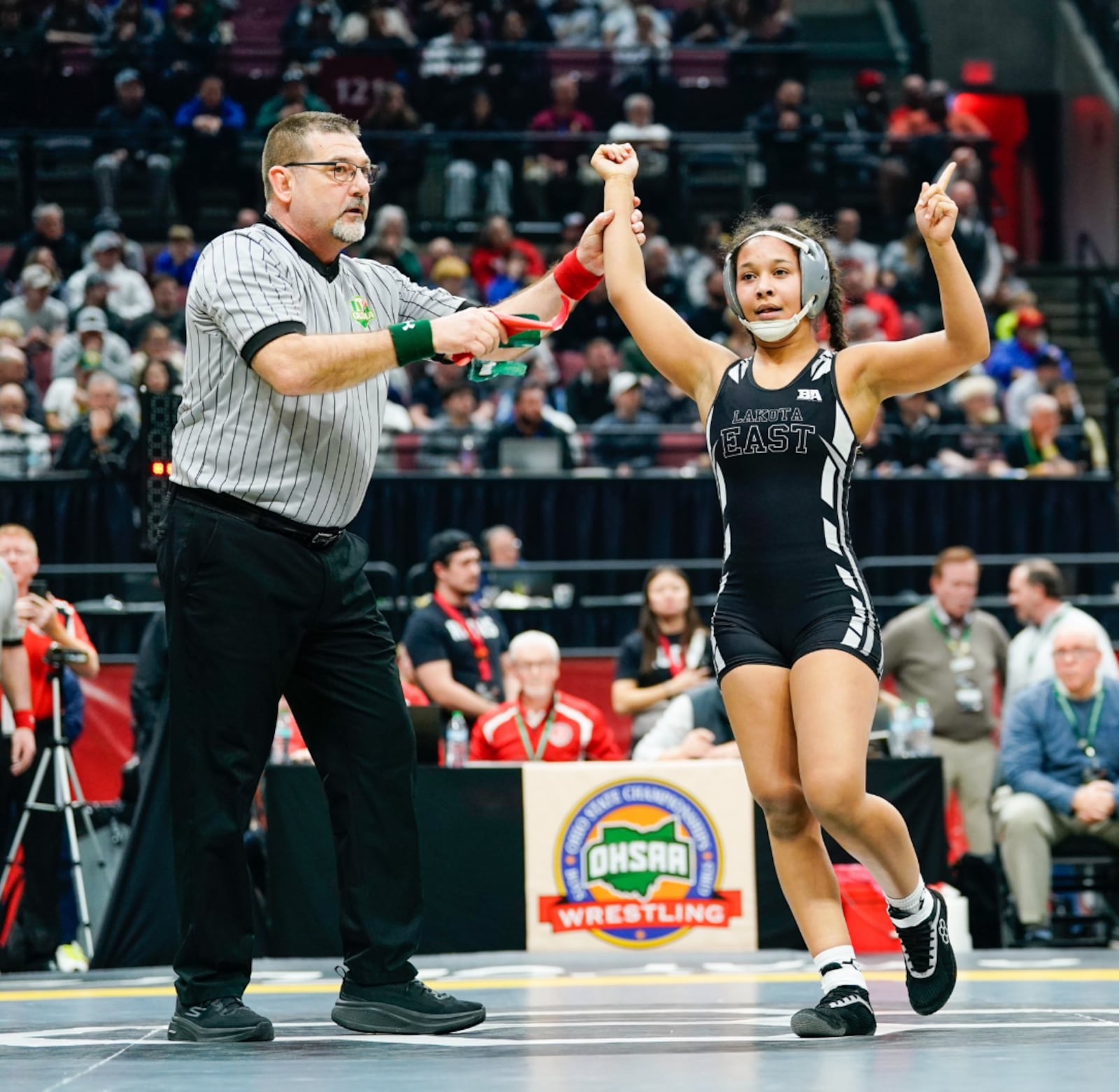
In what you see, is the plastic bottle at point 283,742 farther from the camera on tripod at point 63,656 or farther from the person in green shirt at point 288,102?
the person in green shirt at point 288,102

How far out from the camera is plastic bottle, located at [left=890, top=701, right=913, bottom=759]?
8039 mm

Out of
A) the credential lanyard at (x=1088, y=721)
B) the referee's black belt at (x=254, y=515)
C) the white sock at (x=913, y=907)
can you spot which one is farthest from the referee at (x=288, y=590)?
the credential lanyard at (x=1088, y=721)

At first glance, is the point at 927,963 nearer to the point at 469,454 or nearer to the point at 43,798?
the point at 43,798

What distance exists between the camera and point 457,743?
813 centimetres

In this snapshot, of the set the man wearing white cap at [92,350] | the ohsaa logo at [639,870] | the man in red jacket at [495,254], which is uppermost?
the man in red jacket at [495,254]

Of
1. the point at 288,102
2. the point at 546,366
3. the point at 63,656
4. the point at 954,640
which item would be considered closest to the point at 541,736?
the point at 63,656

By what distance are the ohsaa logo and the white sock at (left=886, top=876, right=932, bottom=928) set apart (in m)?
2.99

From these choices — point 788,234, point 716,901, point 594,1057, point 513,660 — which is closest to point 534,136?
point 513,660

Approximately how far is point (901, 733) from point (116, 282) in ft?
26.5

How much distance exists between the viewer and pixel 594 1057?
3.85 metres

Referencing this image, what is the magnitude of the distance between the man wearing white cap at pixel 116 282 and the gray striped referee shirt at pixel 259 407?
9.89m

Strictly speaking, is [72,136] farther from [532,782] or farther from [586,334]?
[532,782]

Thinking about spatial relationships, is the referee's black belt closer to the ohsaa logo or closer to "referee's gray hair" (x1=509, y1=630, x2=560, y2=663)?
the ohsaa logo

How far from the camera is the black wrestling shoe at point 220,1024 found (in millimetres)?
4184
